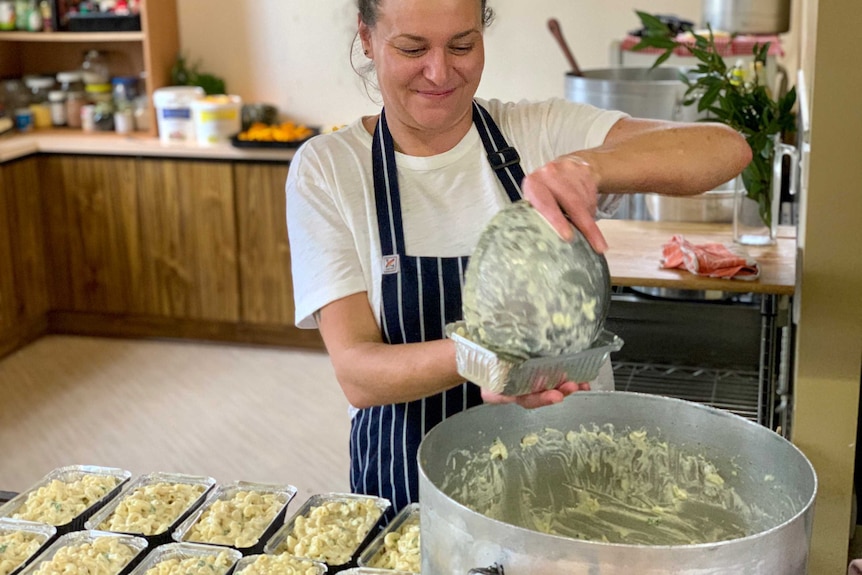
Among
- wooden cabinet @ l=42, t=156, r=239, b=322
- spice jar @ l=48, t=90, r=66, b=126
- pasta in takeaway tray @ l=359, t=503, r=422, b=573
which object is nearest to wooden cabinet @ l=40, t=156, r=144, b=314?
wooden cabinet @ l=42, t=156, r=239, b=322

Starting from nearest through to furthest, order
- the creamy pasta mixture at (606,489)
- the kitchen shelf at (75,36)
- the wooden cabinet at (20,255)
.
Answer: the creamy pasta mixture at (606,489) → the wooden cabinet at (20,255) → the kitchen shelf at (75,36)

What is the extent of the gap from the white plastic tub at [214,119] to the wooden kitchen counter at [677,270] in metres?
2.15

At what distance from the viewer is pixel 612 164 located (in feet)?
4.12

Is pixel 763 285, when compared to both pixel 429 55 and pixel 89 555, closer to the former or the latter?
pixel 429 55

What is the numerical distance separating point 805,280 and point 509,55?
2698 millimetres

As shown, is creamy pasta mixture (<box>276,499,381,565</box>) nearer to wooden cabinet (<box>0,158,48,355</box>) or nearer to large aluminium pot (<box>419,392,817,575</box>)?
large aluminium pot (<box>419,392,817,575</box>)

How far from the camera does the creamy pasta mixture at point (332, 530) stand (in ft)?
4.62

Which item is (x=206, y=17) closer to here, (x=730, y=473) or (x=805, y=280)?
(x=805, y=280)

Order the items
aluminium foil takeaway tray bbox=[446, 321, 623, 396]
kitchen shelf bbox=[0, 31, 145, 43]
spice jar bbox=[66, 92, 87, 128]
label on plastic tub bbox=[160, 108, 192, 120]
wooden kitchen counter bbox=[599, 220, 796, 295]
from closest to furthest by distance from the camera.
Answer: aluminium foil takeaway tray bbox=[446, 321, 623, 396] → wooden kitchen counter bbox=[599, 220, 796, 295] → label on plastic tub bbox=[160, 108, 192, 120] → kitchen shelf bbox=[0, 31, 145, 43] → spice jar bbox=[66, 92, 87, 128]

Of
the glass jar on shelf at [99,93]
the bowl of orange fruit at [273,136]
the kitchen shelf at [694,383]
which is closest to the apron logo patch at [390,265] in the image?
the kitchen shelf at [694,383]

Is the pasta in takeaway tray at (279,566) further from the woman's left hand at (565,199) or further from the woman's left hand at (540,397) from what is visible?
the woman's left hand at (565,199)

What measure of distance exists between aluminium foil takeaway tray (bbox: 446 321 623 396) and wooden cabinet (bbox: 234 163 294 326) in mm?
3125

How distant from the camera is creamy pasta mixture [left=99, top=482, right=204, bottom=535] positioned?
1.49 metres

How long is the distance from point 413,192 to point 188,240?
294 centimetres
